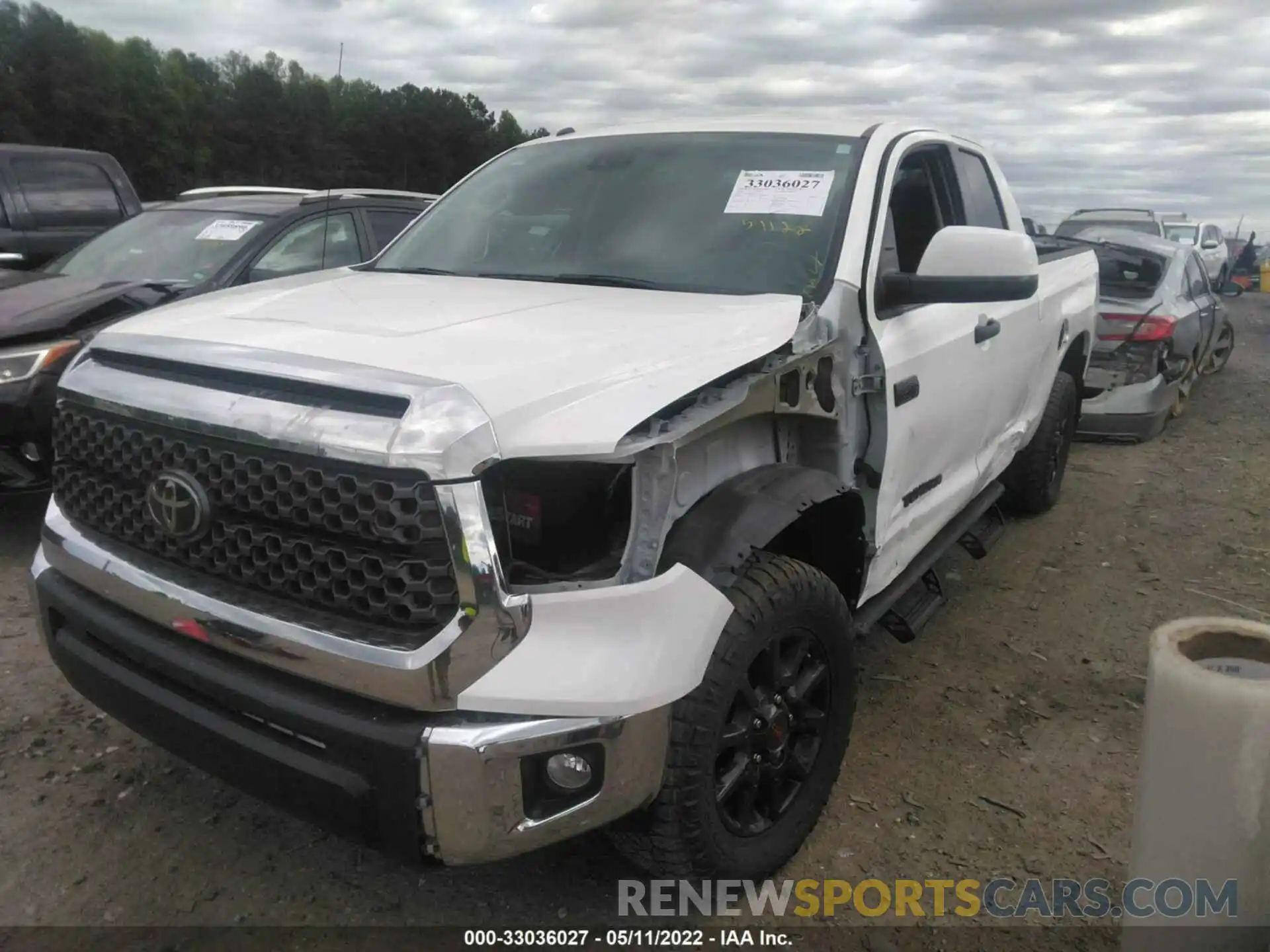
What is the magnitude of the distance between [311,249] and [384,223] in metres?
0.70

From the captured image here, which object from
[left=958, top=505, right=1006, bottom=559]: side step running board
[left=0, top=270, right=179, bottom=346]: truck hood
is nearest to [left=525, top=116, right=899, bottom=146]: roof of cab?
[left=958, top=505, right=1006, bottom=559]: side step running board

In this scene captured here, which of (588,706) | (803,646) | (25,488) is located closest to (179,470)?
(588,706)

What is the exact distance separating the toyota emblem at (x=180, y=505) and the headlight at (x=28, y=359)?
2715 millimetres

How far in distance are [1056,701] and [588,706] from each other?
7.70ft

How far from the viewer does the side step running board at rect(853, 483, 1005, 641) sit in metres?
3.07

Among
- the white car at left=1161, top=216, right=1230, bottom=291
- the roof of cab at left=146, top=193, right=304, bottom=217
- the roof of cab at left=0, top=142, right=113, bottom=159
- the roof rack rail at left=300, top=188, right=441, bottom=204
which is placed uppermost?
the roof of cab at left=0, top=142, right=113, bottom=159

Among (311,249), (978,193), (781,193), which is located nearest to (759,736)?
(781,193)

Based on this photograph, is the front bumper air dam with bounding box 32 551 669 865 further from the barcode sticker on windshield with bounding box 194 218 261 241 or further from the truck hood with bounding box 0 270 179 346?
the barcode sticker on windshield with bounding box 194 218 261 241

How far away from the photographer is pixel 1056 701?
354 centimetres

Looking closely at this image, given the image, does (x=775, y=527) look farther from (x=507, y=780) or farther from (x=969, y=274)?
(x=969, y=274)

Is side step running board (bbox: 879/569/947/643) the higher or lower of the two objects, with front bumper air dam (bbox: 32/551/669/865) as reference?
lower

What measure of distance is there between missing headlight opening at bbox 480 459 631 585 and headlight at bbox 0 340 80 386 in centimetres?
327

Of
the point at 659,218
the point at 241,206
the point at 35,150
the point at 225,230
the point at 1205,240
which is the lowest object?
the point at 1205,240

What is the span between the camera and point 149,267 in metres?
5.41
